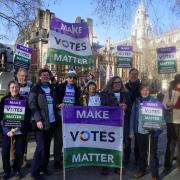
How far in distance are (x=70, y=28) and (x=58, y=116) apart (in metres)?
2.45

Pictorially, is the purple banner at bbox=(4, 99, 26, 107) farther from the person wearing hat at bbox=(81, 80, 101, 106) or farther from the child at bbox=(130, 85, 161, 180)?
the child at bbox=(130, 85, 161, 180)

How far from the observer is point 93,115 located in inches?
265

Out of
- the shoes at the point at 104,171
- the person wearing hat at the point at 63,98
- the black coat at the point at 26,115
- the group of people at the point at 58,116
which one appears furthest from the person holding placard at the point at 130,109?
the black coat at the point at 26,115

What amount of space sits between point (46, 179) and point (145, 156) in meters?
1.95

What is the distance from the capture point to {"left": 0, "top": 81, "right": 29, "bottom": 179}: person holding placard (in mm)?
7215

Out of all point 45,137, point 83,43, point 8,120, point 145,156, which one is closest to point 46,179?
point 45,137

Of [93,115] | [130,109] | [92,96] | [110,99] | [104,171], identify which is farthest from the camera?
[92,96]

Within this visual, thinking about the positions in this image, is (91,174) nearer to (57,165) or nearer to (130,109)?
(57,165)

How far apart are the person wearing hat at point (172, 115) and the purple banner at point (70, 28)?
2614 millimetres

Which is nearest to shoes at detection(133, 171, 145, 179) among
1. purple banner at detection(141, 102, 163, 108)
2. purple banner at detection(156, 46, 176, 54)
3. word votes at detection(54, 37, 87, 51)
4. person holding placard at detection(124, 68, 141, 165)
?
person holding placard at detection(124, 68, 141, 165)

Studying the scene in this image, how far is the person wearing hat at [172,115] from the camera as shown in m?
7.87

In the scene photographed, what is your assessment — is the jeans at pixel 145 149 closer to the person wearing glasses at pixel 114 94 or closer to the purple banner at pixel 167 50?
the person wearing glasses at pixel 114 94

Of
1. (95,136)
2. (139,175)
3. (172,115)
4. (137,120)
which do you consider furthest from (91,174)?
(172,115)

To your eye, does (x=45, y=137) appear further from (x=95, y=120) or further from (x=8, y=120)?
(x=95, y=120)
